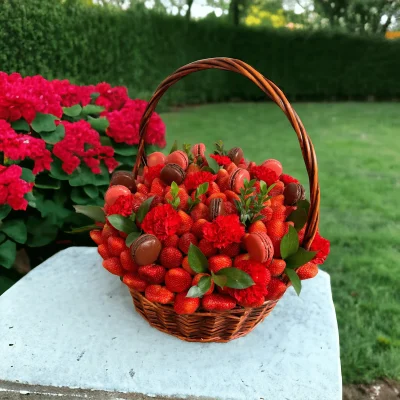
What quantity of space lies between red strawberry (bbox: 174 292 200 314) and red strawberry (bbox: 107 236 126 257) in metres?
0.20

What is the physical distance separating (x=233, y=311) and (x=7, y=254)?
3.12ft

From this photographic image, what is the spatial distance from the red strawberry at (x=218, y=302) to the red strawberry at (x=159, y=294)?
0.08 m

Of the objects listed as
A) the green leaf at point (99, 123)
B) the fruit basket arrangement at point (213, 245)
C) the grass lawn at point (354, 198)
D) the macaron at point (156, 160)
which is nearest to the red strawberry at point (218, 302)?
the fruit basket arrangement at point (213, 245)

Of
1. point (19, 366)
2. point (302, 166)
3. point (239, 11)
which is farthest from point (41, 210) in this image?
point (239, 11)

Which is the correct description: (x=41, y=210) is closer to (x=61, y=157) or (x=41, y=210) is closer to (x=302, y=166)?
(x=61, y=157)

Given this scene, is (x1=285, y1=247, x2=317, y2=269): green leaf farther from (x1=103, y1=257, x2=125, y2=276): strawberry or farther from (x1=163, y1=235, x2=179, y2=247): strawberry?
(x1=103, y1=257, x2=125, y2=276): strawberry

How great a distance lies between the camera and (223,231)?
3.17ft

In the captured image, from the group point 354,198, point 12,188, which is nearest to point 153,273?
point 12,188

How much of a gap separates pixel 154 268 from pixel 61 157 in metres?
0.98

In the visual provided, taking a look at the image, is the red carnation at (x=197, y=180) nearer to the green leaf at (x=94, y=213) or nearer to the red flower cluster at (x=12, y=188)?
the green leaf at (x=94, y=213)

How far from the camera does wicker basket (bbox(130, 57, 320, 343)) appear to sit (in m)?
1.05

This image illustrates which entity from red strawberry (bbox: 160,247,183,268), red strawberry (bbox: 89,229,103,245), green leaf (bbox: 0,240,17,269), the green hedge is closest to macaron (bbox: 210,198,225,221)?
red strawberry (bbox: 160,247,183,268)

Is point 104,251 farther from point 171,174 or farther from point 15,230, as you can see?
point 15,230

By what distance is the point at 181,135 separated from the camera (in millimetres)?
6500
